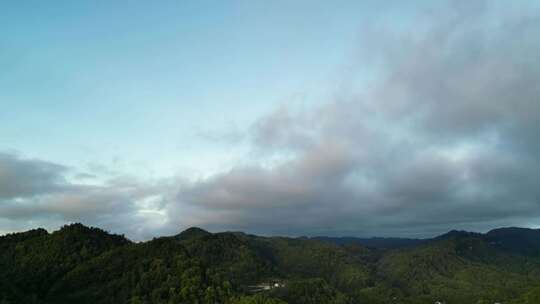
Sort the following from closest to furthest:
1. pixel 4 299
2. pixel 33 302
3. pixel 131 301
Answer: pixel 4 299
pixel 33 302
pixel 131 301

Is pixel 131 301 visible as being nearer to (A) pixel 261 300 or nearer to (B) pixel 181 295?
(B) pixel 181 295

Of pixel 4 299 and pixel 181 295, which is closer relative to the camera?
pixel 4 299

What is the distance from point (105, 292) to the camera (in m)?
195

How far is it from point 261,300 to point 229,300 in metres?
14.1

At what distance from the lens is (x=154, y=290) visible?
646ft

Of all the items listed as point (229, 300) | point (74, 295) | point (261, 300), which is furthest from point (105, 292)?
point (261, 300)

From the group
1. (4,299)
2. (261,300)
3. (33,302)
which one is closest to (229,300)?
(261,300)

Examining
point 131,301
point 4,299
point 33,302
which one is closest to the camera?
point 4,299

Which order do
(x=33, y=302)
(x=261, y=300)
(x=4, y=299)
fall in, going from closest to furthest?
(x=4, y=299) < (x=33, y=302) < (x=261, y=300)

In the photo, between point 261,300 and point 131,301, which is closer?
point 131,301

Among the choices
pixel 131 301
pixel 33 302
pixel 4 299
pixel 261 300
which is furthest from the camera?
pixel 261 300

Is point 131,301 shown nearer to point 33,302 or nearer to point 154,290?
point 154,290

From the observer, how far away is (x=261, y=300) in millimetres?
198250

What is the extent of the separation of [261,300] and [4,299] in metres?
100
